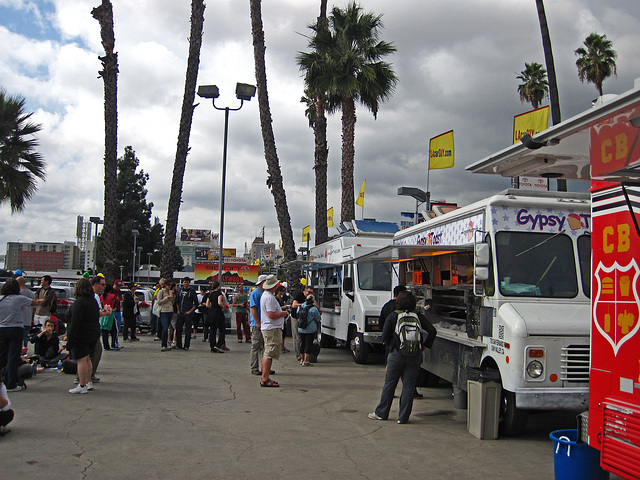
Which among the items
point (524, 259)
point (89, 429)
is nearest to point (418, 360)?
point (524, 259)

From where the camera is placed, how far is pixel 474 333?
7.84 metres

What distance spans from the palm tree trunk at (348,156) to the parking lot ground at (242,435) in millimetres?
11621

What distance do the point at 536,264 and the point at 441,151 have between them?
9616 millimetres

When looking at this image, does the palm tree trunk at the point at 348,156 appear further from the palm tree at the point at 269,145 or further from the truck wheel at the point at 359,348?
the truck wheel at the point at 359,348

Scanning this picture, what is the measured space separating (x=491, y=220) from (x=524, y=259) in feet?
2.15

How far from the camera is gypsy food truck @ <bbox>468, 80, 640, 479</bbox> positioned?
418 centimetres

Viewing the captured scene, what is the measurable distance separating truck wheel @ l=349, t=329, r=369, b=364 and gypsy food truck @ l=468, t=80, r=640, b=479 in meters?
8.70

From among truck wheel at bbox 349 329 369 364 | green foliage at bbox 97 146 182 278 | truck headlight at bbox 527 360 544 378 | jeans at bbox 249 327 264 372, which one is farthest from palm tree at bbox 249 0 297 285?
green foliage at bbox 97 146 182 278

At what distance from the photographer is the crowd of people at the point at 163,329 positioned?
7773 millimetres

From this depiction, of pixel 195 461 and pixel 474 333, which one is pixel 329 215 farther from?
pixel 195 461

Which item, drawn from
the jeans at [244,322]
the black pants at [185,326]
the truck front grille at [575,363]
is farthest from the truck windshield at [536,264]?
the jeans at [244,322]

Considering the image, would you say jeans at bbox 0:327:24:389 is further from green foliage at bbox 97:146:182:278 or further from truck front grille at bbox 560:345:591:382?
green foliage at bbox 97:146:182:278

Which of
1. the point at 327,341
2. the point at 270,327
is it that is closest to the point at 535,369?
the point at 270,327

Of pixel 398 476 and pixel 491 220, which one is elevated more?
pixel 491 220
